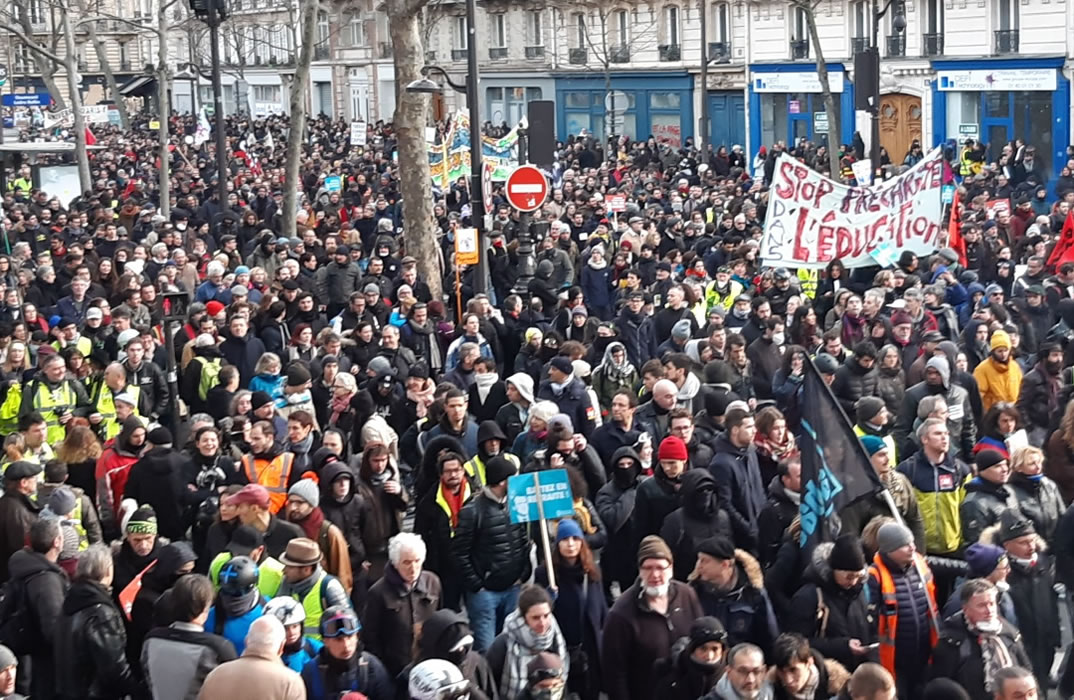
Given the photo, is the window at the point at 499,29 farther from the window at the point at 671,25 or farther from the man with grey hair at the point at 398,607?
the man with grey hair at the point at 398,607

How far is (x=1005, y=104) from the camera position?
133 feet

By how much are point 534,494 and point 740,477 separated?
1531 millimetres

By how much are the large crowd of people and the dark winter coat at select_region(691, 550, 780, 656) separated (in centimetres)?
1

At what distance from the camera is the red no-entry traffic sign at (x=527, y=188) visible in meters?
18.7

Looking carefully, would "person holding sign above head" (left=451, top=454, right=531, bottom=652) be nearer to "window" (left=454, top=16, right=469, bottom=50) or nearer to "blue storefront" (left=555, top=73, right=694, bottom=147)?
"blue storefront" (left=555, top=73, right=694, bottom=147)

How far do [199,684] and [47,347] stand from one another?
739cm

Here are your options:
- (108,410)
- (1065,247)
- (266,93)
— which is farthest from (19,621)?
(266,93)

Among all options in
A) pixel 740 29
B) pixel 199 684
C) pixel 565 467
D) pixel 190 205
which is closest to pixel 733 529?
pixel 565 467

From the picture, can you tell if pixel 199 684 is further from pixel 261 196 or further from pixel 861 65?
pixel 261 196

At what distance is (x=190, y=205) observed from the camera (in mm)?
30094

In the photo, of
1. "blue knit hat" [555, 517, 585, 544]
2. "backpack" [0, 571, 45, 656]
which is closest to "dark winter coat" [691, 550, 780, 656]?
"blue knit hat" [555, 517, 585, 544]

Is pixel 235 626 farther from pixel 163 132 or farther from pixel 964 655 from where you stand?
pixel 163 132

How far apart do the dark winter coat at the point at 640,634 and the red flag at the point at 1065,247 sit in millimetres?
11325

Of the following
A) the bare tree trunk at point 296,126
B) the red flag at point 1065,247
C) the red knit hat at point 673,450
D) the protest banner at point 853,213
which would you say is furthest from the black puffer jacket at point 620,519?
the bare tree trunk at point 296,126
